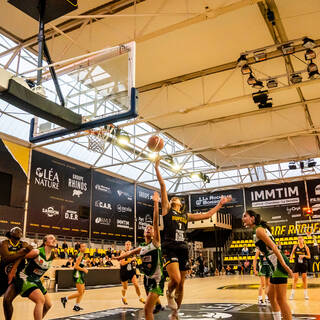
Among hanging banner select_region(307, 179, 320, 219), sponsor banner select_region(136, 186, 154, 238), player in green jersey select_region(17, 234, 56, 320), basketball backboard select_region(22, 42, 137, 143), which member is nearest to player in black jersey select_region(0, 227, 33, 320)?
player in green jersey select_region(17, 234, 56, 320)

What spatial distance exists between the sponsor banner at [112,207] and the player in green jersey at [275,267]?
16.4 m

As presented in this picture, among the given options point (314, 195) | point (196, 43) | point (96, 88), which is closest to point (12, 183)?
point (96, 88)

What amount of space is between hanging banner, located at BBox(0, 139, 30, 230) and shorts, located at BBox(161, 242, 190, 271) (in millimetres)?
11856

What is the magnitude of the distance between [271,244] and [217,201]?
77.6ft

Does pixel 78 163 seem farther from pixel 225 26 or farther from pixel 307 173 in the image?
pixel 307 173

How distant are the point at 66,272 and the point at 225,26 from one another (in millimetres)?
11116

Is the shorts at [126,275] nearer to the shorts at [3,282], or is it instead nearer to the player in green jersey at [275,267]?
the shorts at [3,282]

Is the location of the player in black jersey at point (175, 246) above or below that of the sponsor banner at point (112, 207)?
below

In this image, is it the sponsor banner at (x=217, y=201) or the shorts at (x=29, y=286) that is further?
the sponsor banner at (x=217, y=201)

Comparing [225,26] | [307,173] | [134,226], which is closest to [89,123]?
[225,26]

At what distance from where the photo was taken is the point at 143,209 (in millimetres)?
25062

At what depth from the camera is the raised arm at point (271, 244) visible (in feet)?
14.3

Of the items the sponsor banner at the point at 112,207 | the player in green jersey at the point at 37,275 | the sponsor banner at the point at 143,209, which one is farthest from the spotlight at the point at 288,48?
the sponsor banner at the point at 143,209

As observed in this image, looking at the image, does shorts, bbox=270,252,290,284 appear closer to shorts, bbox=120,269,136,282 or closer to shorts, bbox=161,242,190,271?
shorts, bbox=161,242,190,271
